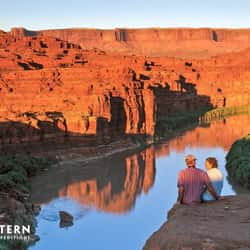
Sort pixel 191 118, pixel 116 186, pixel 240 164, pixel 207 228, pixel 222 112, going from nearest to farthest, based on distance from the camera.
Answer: pixel 207 228
pixel 240 164
pixel 116 186
pixel 191 118
pixel 222 112

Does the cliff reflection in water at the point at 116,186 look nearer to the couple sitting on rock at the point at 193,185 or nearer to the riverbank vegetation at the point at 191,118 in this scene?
the couple sitting on rock at the point at 193,185

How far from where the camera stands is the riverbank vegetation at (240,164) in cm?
2486

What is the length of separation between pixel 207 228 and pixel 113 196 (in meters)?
18.8

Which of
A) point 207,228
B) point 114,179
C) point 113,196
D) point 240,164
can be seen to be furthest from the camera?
point 114,179

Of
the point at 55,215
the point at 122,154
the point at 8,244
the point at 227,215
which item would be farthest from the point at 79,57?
the point at 227,215

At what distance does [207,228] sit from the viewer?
22.1 feet

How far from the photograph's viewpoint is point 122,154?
128 feet

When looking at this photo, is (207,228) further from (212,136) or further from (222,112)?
(222,112)

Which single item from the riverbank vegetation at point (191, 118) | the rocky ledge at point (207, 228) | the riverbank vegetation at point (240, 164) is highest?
the riverbank vegetation at point (191, 118)

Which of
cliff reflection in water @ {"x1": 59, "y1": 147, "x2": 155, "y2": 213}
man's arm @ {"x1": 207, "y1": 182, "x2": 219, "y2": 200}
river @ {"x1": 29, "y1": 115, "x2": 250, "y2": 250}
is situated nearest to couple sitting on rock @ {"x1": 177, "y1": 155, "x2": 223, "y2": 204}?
man's arm @ {"x1": 207, "y1": 182, "x2": 219, "y2": 200}

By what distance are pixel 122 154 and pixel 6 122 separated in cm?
877

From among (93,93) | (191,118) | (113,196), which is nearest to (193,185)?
(113,196)

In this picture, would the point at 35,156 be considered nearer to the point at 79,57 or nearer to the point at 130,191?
the point at 130,191

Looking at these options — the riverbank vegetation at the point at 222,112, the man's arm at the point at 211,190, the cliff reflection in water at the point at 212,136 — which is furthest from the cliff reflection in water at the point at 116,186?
the riverbank vegetation at the point at 222,112
